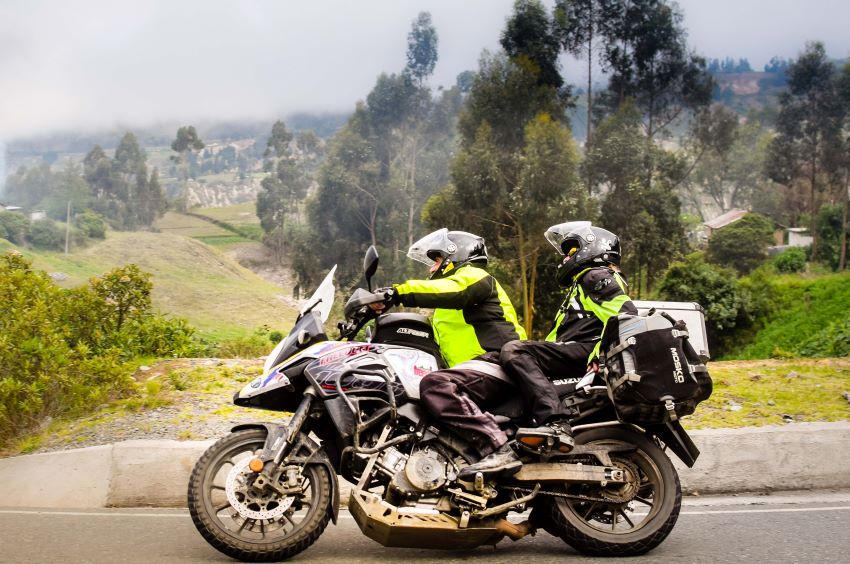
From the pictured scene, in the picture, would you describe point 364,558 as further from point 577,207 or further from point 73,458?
point 577,207

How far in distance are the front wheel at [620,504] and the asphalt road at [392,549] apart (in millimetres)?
109

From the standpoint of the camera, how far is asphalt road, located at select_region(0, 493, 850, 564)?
5.15 metres

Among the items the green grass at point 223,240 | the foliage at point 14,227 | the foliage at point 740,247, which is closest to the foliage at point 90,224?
the foliage at point 14,227

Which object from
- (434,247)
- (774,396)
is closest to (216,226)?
(774,396)

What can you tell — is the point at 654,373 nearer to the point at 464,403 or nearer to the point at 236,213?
the point at 464,403

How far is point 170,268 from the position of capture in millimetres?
35406

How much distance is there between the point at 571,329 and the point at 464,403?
0.96 meters

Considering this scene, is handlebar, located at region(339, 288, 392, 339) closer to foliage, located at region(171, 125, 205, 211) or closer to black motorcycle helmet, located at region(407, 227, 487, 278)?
black motorcycle helmet, located at region(407, 227, 487, 278)

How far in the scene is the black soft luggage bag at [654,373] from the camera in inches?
198

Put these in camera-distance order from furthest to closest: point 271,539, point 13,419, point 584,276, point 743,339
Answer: point 743,339
point 13,419
point 584,276
point 271,539

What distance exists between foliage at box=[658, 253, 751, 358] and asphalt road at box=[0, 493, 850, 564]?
26218mm

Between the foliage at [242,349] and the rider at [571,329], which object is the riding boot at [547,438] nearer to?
the rider at [571,329]

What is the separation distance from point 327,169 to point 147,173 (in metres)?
9.66

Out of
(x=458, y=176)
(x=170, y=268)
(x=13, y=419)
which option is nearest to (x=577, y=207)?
(x=458, y=176)
